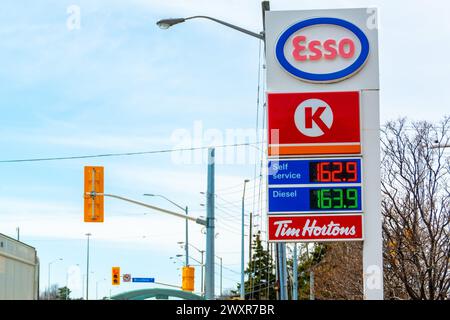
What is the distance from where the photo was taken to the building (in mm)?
19281

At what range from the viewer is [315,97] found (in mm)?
19562

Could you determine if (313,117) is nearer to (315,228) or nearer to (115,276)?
(315,228)

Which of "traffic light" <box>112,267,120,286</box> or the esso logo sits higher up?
the esso logo

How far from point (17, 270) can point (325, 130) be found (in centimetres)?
818

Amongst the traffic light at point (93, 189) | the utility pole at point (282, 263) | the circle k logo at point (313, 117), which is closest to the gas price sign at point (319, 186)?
the circle k logo at point (313, 117)

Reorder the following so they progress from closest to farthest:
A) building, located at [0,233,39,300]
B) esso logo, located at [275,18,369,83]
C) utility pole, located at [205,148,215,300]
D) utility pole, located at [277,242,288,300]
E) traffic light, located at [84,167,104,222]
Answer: building, located at [0,233,39,300] → esso logo, located at [275,18,369,83] → utility pole, located at [205,148,215,300] → traffic light, located at [84,167,104,222] → utility pole, located at [277,242,288,300]

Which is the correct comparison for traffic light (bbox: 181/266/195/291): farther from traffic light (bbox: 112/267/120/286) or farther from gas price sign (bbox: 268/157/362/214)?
traffic light (bbox: 112/267/120/286)

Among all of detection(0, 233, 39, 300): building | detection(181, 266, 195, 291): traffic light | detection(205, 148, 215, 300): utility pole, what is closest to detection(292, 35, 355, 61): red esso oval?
detection(205, 148, 215, 300): utility pole

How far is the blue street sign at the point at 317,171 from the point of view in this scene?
1895 cm

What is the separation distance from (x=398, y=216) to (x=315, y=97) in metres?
17.9

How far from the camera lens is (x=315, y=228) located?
62.0 ft

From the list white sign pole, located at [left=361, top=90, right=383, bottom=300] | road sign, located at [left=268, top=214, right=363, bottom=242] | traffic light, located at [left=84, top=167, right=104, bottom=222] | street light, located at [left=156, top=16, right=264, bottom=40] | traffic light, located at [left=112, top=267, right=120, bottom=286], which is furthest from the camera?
traffic light, located at [left=112, top=267, right=120, bottom=286]

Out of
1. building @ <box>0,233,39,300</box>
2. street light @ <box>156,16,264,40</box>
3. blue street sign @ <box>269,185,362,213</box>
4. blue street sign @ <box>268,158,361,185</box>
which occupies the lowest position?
building @ <box>0,233,39,300</box>

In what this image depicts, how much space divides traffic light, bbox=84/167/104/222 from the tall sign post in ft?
28.5
